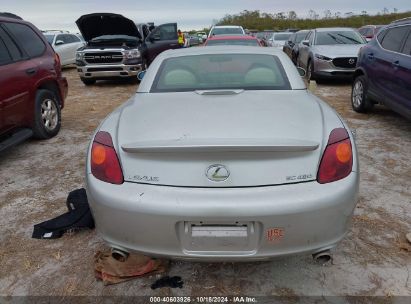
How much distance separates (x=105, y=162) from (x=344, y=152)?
137 centimetres

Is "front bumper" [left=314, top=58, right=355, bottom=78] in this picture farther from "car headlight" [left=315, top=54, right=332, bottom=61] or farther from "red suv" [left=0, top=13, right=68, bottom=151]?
"red suv" [left=0, top=13, right=68, bottom=151]

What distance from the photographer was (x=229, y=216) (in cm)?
201

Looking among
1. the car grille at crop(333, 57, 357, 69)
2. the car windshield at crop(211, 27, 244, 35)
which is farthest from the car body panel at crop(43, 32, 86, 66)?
the car grille at crop(333, 57, 357, 69)

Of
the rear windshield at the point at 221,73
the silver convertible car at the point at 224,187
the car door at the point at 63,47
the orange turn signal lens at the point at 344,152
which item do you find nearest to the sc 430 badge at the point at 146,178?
the silver convertible car at the point at 224,187

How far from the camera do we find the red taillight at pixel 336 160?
2.14 meters

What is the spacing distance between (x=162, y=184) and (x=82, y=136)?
14.3 ft

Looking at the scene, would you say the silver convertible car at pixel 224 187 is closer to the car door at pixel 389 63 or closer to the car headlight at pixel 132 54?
the car door at pixel 389 63

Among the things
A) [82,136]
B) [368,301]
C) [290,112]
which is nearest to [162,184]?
[290,112]

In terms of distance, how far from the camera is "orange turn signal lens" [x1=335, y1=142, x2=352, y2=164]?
2.21 m

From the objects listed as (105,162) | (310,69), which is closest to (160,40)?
(310,69)

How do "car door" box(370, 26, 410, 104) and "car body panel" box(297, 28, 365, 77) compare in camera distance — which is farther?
"car body panel" box(297, 28, 365, 77)

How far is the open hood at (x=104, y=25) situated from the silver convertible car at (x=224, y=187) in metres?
9.03

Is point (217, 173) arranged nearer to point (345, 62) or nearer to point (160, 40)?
point (345, 62)

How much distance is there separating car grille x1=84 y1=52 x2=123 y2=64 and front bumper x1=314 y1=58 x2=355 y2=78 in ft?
17.6
